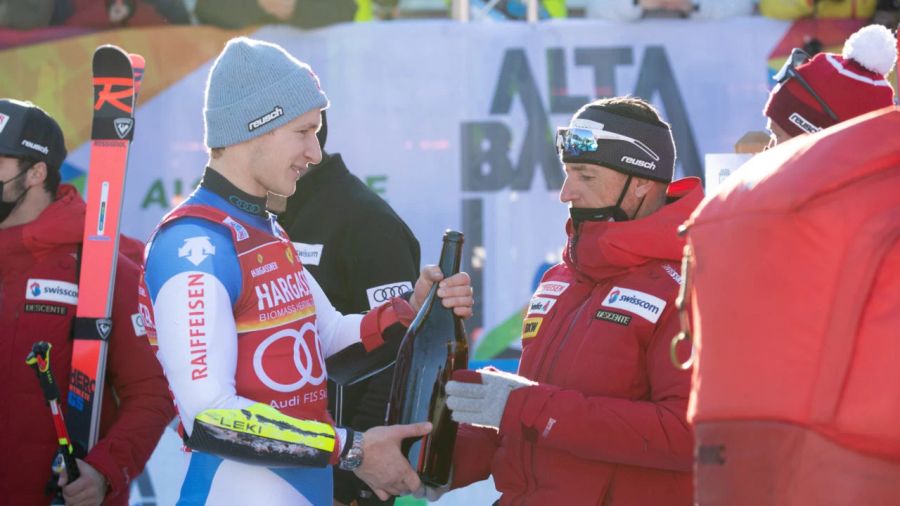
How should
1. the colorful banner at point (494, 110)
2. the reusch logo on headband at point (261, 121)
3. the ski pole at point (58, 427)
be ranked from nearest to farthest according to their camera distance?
the reusch logo on headband at point (261, 121) < the ski pole at point (58, 427) < the colorful banner at point (494, 110)

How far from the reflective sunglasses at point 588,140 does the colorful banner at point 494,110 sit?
99.0 inches

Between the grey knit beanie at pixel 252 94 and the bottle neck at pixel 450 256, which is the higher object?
the grey knit beanie at pixel 252 94

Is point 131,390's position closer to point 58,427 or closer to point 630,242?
point 58,427

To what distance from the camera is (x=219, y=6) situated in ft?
18.3

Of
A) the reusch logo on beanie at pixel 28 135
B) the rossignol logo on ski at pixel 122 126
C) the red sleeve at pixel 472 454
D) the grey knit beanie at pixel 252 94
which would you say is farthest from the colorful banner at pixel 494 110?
the grey knit beanie at pixel 252 94

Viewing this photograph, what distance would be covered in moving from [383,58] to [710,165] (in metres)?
2.47

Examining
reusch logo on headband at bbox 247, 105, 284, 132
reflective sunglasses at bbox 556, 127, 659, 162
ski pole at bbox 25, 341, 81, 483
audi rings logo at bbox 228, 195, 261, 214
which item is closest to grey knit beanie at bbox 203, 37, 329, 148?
reusch logo on headband at bbox 247, 105, 284, 132

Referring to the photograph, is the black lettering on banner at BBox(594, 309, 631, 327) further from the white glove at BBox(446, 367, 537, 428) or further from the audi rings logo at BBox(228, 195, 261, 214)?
the audi rings logo at BBox(228, 195, 261, 214)

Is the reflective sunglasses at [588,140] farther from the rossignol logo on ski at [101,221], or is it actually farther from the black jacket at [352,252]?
the rossignol logo on ski at [101,221]

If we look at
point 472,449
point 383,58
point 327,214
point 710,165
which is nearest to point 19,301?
point 327,214

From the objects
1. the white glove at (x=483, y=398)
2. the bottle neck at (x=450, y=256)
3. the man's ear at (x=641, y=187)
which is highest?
the man's ear at (x=641, y=187)

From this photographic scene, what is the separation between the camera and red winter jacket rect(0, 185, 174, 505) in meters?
3.35

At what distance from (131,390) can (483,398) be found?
153cm

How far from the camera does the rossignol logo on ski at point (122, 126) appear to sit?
3619 mm
